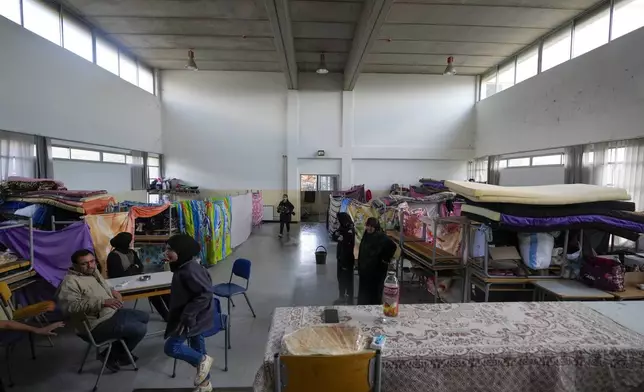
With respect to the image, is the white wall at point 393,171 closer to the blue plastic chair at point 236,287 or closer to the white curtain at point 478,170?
the white curtain at point 478,170

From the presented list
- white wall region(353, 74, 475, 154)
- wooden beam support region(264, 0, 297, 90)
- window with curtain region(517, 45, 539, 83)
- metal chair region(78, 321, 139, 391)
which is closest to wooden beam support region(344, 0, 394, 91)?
wooden beam support region(264, 0, 297, 90)

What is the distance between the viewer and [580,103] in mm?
7031

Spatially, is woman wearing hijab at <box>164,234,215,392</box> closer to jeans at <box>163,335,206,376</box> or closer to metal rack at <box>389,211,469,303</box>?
jeans at <box>163,335,206,376</box>

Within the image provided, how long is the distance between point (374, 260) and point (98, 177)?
8244 millimetres

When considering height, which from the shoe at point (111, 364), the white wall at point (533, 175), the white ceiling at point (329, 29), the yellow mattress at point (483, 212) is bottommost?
the shoe at point (111, 364)

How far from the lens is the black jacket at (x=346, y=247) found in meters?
4.17

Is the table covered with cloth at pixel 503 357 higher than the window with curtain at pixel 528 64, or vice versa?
the window with curtain at pixel 528 64

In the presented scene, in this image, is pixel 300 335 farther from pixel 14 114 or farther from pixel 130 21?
pixel 130 21

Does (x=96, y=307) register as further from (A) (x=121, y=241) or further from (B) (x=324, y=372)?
(B) (x=324, y=372)

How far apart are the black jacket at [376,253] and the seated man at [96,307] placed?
238 cm

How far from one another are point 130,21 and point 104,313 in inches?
313

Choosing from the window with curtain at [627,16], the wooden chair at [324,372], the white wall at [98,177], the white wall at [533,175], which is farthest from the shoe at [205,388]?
the window with curtain at [627,16]

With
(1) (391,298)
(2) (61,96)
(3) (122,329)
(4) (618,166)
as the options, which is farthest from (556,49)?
(2) (61,96)

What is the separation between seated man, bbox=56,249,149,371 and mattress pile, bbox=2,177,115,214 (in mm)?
2235
